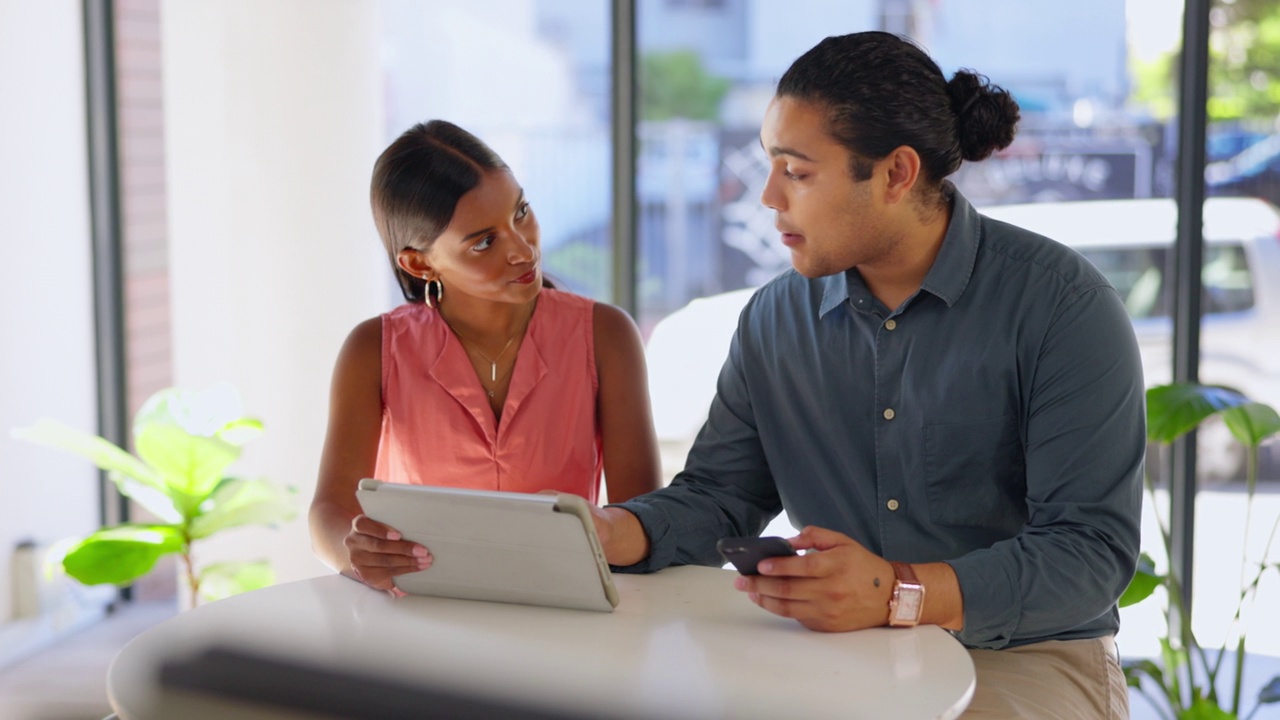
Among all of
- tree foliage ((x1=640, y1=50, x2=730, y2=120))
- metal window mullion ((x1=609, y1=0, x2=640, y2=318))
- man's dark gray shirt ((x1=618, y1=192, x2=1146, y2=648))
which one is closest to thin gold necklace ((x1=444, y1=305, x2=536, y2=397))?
man's dark gray shirt ((x1=618, y1=192, x2=1146, y2=648))

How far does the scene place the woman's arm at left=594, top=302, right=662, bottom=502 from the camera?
2.09 metres

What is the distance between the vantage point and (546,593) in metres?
1.49

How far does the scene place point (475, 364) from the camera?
2141 millimetres

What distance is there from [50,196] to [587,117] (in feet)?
5.08

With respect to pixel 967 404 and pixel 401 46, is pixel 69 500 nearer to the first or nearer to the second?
pixel 401 46

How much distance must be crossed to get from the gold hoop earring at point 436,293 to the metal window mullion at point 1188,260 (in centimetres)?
194

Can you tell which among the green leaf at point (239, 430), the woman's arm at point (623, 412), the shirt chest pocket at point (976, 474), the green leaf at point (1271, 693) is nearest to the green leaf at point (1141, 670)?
the green leaf at point (1271, 693)

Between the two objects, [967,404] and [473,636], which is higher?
[967,404]

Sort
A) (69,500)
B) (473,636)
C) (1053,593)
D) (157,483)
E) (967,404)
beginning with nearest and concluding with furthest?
(473,636)
(1053,593)
(967,404)
(157,483)
(69,500)

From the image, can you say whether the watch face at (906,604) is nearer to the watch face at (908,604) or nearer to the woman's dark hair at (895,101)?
the watch face at (908,604)

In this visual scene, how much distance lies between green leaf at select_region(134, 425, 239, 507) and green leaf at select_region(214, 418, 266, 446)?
9cm

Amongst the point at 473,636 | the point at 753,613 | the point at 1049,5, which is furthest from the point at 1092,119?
the point at 473,636

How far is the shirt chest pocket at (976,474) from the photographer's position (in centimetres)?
174

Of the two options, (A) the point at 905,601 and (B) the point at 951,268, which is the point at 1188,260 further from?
(A) the point at 905,601
